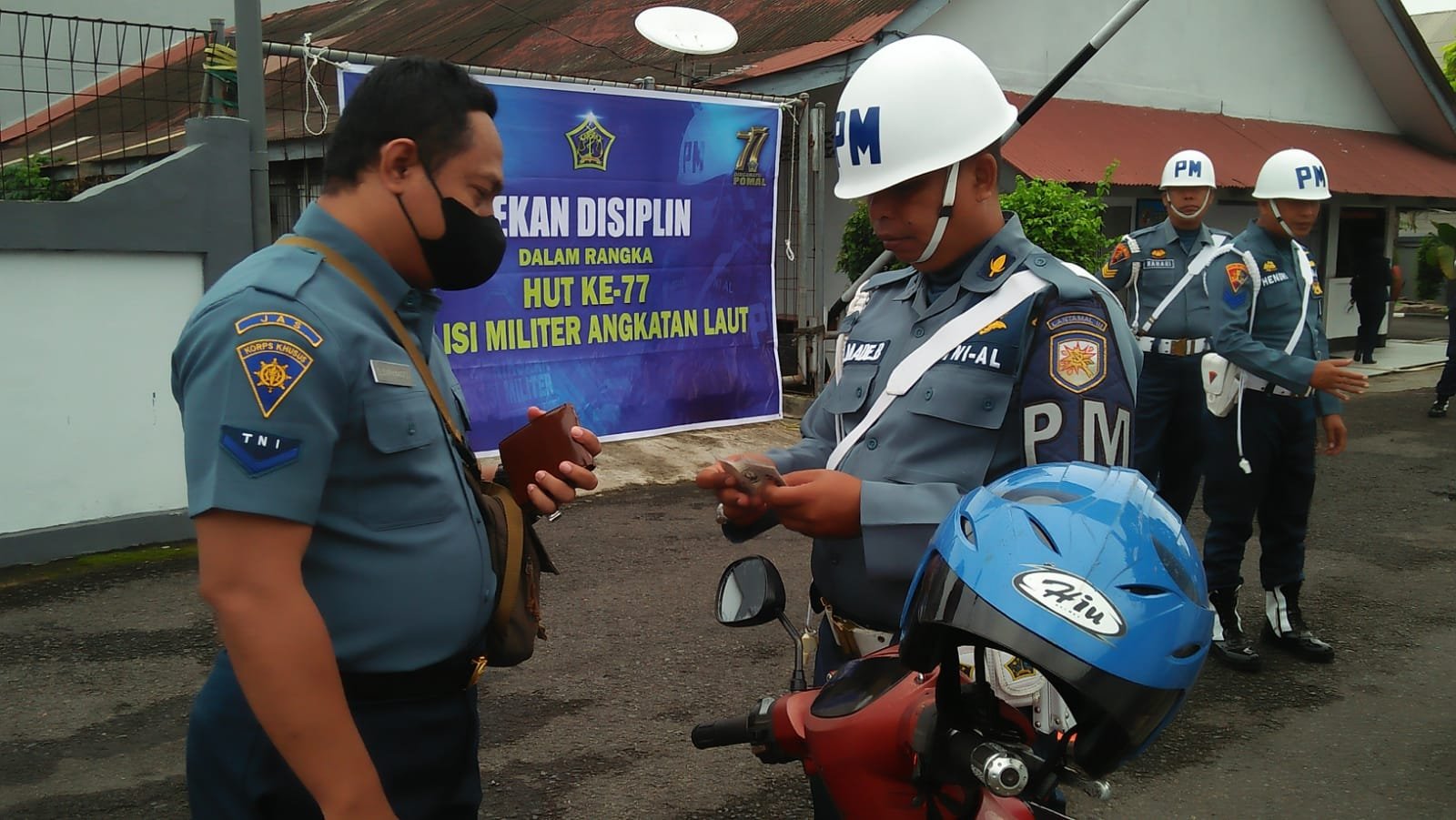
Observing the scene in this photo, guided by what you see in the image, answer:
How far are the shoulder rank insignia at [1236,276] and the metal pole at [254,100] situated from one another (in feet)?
16.9

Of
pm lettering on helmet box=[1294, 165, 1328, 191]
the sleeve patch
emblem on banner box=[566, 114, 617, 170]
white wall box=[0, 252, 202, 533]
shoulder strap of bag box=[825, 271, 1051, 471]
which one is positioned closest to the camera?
the sleeve patch

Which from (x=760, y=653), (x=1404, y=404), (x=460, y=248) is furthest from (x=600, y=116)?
(x=1404, y=404)

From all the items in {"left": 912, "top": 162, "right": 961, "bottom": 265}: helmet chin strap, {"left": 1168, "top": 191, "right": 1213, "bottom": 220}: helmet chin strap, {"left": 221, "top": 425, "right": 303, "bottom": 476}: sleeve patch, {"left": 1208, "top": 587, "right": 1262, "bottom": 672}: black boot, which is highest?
{"left": 1168, "top": 191, "right": 1213, "bottom": 220}: helmet chin strap

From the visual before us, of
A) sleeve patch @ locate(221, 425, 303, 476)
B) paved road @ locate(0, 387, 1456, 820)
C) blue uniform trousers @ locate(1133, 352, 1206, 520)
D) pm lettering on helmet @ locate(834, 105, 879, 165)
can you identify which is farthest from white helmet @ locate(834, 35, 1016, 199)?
blue uniform trousers @ locate(1133, 352, 1206, 520)

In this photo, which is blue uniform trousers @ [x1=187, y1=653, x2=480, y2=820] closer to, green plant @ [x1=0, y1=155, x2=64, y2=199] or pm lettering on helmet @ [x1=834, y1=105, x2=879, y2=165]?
pm lettering on helmet @ [x1=834, y1=105, x2=879, y2=165]

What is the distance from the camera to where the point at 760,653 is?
17.4 ft

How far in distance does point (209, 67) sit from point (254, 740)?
607 centimetres

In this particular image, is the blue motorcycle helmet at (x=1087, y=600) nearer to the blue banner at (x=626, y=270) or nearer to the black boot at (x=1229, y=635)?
the black boot at (x=1229, y=635)

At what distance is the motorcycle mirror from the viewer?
6.87 ft

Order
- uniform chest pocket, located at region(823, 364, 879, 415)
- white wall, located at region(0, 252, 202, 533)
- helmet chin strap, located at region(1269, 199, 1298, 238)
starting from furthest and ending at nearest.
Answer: white wall, located at region(0, 252, 202, 533) → helmet chin strap, located at region(1269, 199, 1298, 238) → uniform chest pocket, located at region(823, 364, 879, 415)

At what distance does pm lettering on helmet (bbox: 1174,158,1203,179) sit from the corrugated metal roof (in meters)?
4.82

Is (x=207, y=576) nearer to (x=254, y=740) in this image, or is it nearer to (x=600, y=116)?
(x=254, y=740)

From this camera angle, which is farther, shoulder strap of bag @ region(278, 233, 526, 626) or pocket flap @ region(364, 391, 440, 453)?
shoulder strap of bag @ region(278, 233, 526, 626)

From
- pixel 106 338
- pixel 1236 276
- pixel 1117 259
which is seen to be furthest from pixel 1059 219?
pixel 106 338
